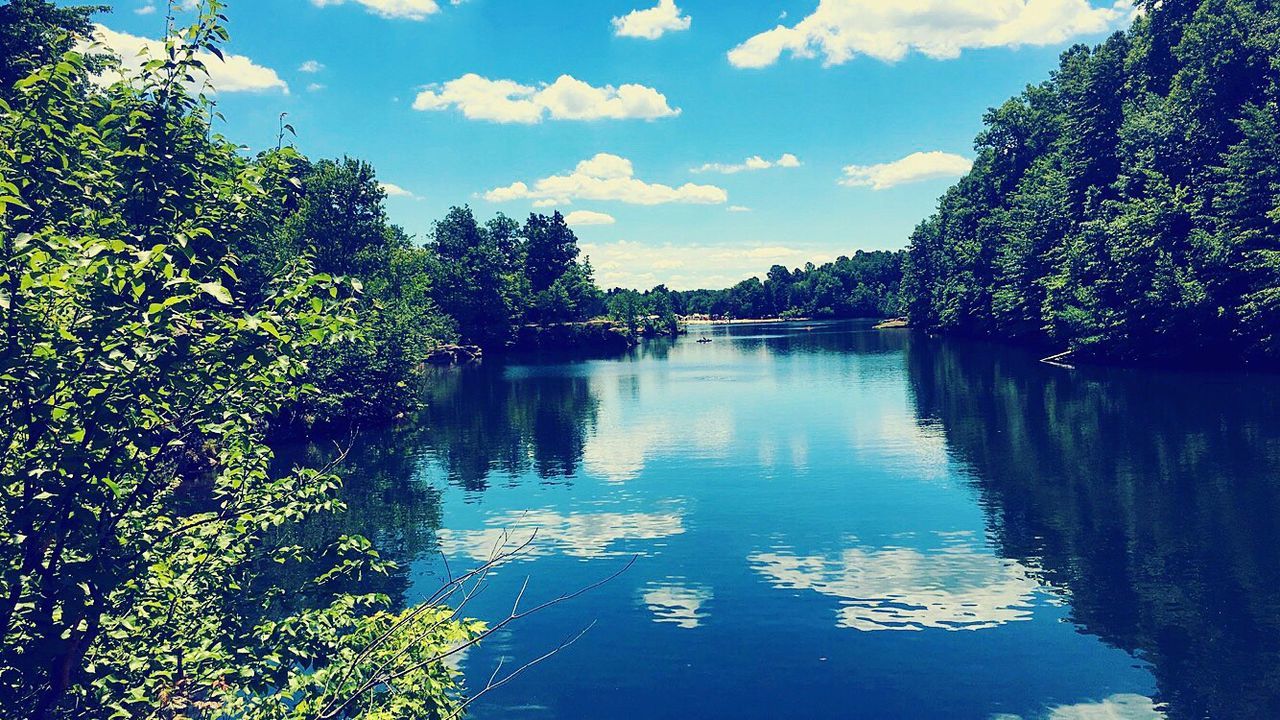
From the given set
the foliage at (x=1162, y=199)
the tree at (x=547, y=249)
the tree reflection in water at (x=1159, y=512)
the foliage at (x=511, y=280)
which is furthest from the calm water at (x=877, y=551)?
the tree at (x=547, y=249)

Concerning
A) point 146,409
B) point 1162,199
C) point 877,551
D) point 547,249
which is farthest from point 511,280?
point 146,409

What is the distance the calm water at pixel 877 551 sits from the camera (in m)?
17.6

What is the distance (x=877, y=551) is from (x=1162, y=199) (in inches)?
2284

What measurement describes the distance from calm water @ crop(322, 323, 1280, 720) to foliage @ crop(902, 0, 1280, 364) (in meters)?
11.3

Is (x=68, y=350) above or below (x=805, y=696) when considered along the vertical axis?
above

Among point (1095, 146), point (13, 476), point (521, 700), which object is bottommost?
point (521, 700)

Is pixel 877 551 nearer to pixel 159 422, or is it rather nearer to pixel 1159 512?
pixel 1159 512

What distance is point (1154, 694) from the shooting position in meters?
16.5

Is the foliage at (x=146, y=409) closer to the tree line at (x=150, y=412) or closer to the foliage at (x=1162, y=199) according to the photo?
the tree line at (x=150, y=412)

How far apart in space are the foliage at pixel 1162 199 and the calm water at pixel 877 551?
11.3 meters

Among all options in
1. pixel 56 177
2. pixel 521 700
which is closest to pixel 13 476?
pixel 56 177

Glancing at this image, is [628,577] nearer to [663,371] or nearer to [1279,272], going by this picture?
[1279,272]

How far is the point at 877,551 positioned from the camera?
26.4m

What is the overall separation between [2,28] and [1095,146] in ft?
304
